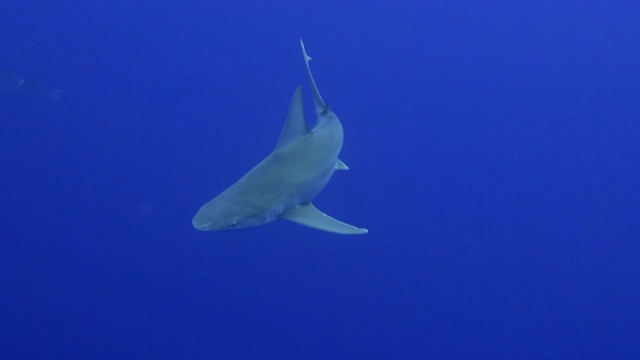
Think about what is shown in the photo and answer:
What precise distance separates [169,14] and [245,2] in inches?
43.3

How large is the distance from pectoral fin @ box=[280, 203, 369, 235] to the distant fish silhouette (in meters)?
5.83

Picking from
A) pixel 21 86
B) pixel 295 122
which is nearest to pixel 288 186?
pixel 295 122

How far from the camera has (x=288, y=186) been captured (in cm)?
409

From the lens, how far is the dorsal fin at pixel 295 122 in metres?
4.23

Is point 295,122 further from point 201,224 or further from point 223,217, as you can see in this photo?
point 201,224

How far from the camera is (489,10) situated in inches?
396

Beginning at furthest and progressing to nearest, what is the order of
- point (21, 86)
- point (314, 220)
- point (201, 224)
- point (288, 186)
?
point (21, 86) → point (314, 220) → point (288, 186) → point (201, 224)

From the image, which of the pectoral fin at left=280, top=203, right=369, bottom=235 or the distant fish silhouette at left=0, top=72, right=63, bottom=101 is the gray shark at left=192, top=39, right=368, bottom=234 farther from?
the distant fish silhouette at left=0, top=72, right=63, bottom=101

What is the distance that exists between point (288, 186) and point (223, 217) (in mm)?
524

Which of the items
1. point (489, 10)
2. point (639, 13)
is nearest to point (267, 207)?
point (489, 10)

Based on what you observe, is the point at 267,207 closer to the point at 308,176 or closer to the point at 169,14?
the point at 308,176

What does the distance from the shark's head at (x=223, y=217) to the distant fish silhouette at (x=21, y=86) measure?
5.92 metres

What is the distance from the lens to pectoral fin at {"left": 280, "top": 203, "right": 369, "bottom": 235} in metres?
4.16

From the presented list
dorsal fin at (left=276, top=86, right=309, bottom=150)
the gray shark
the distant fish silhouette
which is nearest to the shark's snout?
the gray shark
